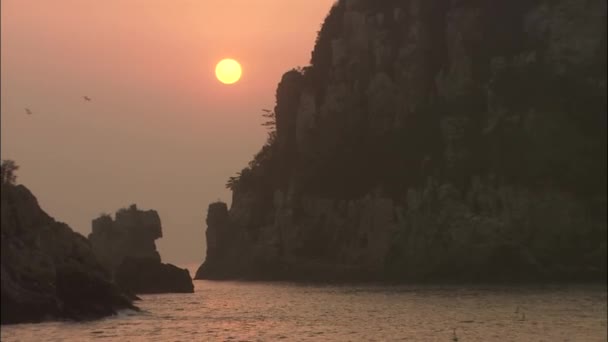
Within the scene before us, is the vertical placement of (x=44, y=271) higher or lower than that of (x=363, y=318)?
higher

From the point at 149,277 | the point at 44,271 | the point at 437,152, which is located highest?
the point at 437,152

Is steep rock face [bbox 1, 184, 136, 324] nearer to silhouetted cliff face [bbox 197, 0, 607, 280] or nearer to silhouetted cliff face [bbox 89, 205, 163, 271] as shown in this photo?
silhouetted cliff face [bbox 197, 0, 607, 280]

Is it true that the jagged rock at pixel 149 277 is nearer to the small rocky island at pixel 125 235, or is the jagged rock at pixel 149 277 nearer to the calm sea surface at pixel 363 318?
the calm sea surface at pixel 363 318

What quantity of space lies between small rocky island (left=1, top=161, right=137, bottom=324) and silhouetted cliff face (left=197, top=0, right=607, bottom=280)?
56.1 metres

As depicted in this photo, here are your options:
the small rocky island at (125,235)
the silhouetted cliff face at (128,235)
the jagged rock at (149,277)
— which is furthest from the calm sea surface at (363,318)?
the silhouetted cliff face at (128,235)

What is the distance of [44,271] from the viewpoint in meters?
58.7

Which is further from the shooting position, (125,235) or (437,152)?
(125,235)

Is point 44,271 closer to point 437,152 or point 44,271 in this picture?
point 44,271

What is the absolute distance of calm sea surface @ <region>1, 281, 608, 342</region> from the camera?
52.8 metres

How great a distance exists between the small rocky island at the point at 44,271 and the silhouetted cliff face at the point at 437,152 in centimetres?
5614

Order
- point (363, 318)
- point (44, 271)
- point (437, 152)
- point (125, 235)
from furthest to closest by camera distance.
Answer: point (125, 235)
point (437, 152)
point (363, 318)
point (44, 271)

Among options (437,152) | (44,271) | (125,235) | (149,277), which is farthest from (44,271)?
(125,235)

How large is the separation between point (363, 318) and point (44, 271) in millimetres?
19881

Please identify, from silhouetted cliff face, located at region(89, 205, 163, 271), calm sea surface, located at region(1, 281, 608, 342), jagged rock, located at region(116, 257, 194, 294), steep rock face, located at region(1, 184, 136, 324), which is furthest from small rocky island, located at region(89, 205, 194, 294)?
steep rock face, located at region(1, 184, 136, 324)
